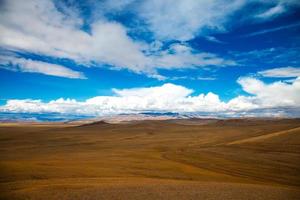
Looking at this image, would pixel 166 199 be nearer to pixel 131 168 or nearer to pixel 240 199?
pixel 240 199

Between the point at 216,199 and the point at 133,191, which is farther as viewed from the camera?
the point at 133,191

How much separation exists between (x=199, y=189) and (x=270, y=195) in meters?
4.81

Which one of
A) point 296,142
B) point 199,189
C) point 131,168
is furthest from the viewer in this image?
point 296,142

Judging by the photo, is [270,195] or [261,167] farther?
[261,167]

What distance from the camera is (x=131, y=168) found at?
32.3 m

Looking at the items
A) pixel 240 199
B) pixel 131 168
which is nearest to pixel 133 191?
pixel 240 199

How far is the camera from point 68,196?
55.5 ft

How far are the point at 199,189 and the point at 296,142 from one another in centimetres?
5048

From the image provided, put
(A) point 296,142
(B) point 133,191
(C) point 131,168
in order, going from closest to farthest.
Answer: (B) point 133,191, (C) point 131,168, (A) point 296,142

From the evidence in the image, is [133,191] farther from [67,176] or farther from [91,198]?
[67,176]

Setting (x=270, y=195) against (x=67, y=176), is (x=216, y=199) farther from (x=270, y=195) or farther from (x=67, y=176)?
(x=67, y=176)

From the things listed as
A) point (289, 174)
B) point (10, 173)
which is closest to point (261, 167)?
point (289, 174)

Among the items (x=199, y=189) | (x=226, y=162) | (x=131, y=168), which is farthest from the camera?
(x=226, y=162)

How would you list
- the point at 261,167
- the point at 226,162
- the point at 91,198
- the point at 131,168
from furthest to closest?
the point at 226,162, the point at 261,167, the point at 131,168, the point at 91,198
